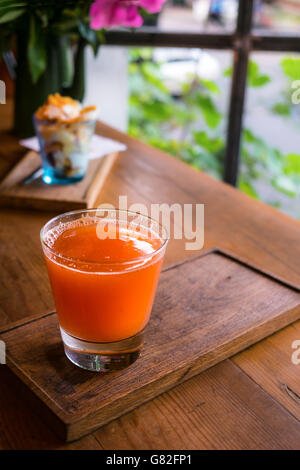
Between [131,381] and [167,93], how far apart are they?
A: 2074 millimetres

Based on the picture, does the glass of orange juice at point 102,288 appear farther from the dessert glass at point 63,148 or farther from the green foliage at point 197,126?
the green foliage at point 197,126

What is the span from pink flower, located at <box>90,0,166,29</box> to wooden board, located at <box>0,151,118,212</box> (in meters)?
0.32

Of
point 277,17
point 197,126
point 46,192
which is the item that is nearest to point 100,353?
point 46,192

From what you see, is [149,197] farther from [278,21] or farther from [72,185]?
[278,21]

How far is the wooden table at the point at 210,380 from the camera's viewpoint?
1.72 ft

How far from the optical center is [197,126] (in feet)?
7.91

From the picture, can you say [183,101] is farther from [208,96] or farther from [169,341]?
[169,341]

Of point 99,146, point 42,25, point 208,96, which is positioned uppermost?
A: point 42,25

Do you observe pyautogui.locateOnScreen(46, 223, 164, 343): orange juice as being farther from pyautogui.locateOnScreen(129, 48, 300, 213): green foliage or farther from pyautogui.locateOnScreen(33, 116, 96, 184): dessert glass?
pyautogui.locateOnScreen(129, 48, 300, 213): green foliage

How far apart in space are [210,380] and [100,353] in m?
0.13

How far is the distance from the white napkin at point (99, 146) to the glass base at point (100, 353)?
74cm

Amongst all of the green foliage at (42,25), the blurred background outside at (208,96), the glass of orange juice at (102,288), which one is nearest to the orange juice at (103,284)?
the glass of orange juice at (102,288)

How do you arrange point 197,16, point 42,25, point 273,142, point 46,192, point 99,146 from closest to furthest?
point 46,192 → point 42,25 → point 99,146 → point 197,16 → point 273,142

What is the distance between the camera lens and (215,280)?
776 millimetres
